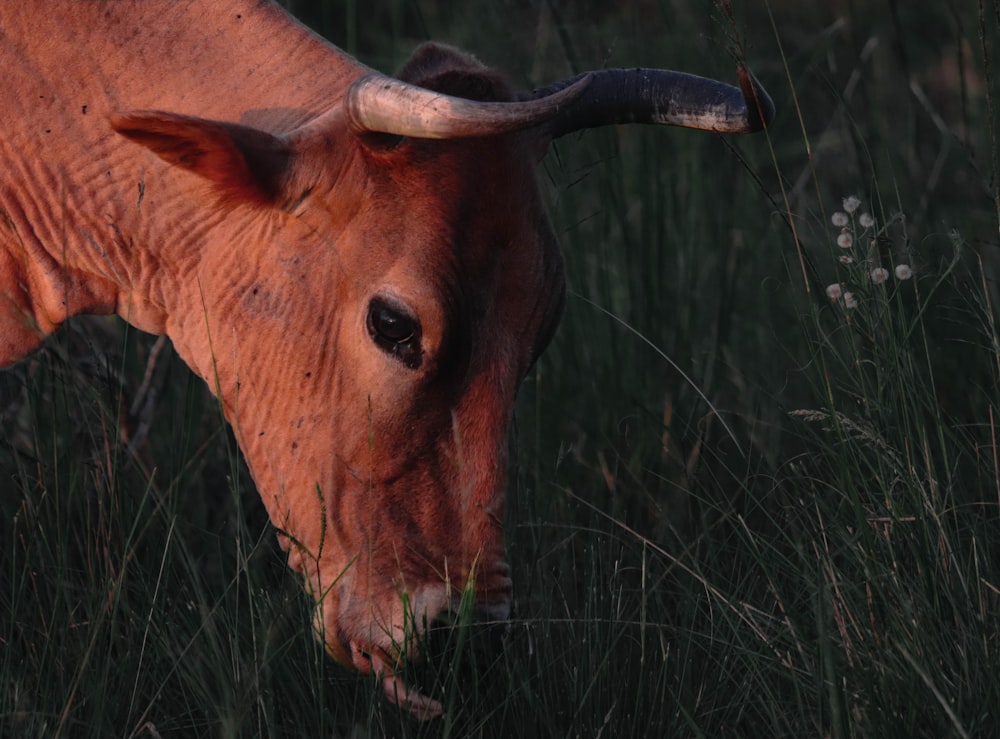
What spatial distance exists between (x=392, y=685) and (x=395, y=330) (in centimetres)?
79

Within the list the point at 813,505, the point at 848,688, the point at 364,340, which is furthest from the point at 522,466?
the point at 848,688

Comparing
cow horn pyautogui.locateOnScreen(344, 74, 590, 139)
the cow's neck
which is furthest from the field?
cow horn pyautogui.locateOnScreen(344, 74, 590, 139)

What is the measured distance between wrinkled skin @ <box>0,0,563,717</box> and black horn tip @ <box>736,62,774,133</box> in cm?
51

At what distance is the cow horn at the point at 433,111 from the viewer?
9.04ft

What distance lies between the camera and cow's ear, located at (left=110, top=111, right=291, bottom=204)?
3002mm

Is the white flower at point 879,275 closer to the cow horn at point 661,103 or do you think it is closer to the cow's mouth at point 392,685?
the cow horn at point 661,103

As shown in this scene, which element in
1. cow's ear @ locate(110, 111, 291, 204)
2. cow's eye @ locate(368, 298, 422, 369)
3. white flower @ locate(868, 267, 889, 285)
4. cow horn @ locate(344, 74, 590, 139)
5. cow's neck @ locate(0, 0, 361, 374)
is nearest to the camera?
cow horn @ locate(344, 74, 590, 139)

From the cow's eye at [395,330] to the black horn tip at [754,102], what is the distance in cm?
87

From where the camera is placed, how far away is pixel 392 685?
3.18 meters

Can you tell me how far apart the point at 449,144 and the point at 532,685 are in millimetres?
1259

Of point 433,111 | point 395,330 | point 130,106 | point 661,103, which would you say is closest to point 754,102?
point 661,103

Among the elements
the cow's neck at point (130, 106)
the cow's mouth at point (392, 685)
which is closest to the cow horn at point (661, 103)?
the cow's neck at point (130, 106)

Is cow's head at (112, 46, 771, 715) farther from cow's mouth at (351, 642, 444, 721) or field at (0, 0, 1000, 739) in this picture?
field at (0, 0, 1000, 739)

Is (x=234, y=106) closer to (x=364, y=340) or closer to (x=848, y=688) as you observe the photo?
(x=364, y=340)
